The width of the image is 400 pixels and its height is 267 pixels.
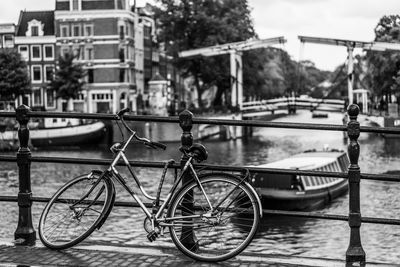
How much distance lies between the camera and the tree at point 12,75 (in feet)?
253

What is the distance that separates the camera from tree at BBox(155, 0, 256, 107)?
75750 mm

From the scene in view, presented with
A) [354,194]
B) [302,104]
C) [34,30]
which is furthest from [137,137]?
[34,30]

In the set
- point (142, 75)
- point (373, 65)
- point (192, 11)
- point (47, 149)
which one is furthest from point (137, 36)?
point (47, 149)

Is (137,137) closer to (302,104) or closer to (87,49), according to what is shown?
(302,104)

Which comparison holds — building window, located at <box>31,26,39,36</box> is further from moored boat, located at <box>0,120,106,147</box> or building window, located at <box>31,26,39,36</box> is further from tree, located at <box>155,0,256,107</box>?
moored boat, located at <box>0,120,106,147</box>

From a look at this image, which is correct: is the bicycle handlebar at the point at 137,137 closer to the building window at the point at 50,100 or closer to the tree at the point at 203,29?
the tree at the point at 203,29

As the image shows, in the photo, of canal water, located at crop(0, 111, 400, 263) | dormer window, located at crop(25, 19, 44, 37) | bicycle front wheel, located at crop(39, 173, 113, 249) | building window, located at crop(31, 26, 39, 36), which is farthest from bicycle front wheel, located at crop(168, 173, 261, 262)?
building window, located at crop(31, 26, 39, 36)

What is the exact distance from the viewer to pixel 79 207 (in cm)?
722

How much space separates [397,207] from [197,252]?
19594 mm

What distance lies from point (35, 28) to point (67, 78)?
38.3ft

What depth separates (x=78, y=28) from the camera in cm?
8862

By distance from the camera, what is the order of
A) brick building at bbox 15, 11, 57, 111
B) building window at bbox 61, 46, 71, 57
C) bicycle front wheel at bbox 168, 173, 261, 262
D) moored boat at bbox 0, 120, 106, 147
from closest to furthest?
1. bicycle front wheel at bbox 168, 173, 261, 262
2. moored boat at bbox 0, 120, 106, 147
3. building window at bbox 61, 46, 71, 57
4. brick building at bbox 15, 11, 57, 111

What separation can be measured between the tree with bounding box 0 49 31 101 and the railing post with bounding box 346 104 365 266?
72559mm

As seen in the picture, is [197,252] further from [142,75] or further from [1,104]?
[142,75]
